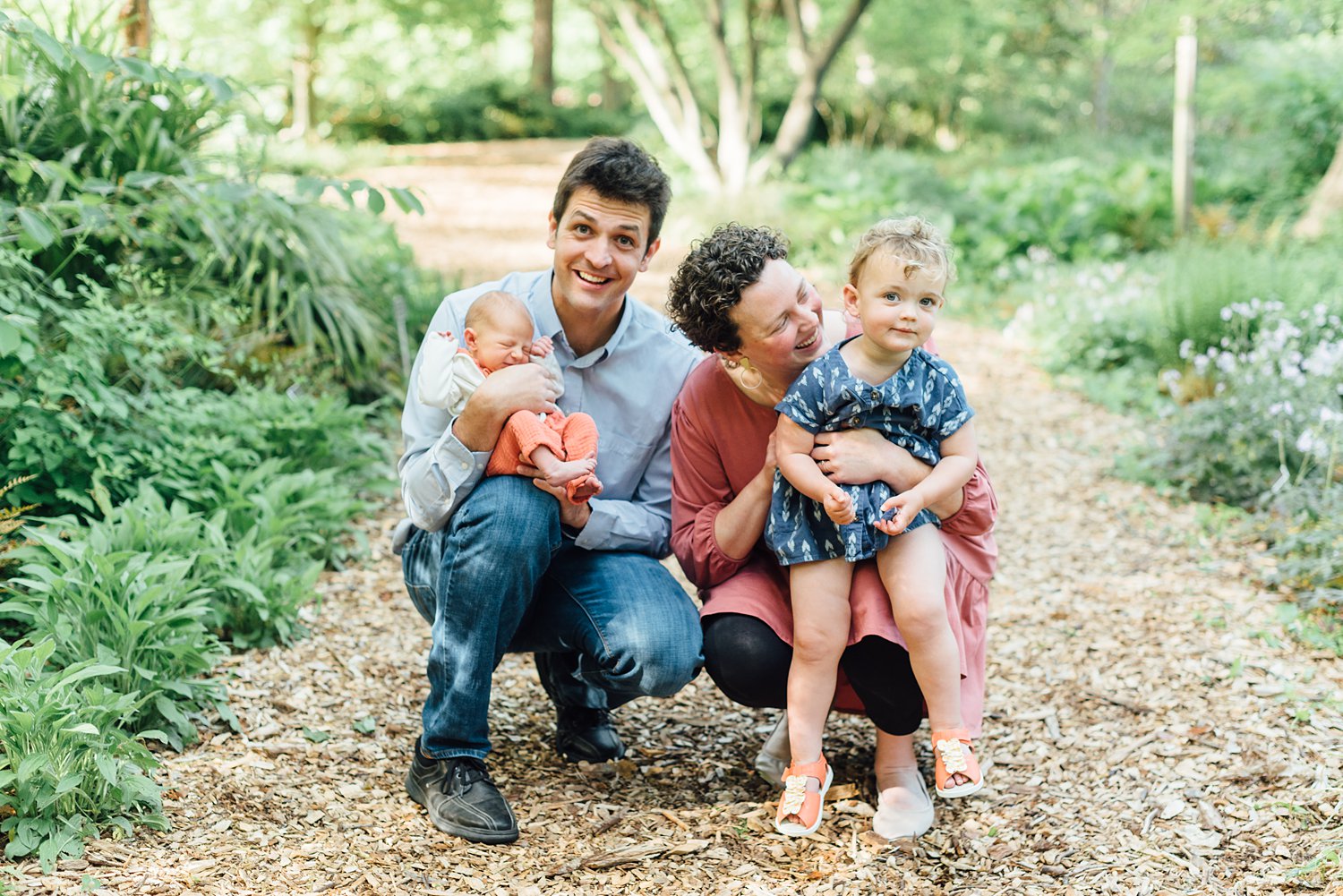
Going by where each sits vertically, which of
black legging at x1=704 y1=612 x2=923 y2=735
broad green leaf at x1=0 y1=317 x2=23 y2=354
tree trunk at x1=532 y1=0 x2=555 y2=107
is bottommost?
black legging at x1=704 y1=612 x2=923 y2=735

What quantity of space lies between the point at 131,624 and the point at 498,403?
108cm

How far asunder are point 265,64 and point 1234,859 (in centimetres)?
1771

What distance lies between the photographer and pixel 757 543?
103 inches

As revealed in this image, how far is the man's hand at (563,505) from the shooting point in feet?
A: 7.84

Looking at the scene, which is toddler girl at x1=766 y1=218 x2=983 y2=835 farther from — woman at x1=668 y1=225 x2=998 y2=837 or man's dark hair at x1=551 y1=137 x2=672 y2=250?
man's dark hair at x1=551 y1=137 x2=672 y2=250

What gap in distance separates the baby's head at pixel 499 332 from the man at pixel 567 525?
69mm

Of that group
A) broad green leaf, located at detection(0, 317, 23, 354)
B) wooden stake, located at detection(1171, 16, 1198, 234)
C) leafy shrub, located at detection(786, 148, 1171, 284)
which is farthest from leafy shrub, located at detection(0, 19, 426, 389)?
wooden stake, located at detection(1171, 16, 1198, 234)

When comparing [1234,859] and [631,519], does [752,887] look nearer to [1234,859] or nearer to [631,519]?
[631,519]

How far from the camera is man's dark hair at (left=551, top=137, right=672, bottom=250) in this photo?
2.51 m

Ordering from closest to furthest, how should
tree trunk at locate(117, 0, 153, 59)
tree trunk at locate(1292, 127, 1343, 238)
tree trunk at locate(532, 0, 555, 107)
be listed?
1. tree trunk at locate(117, 0, 153, 59)
2. tree trunk at locate(1292, 127, 1343, 238)
3. tree trunk at locate(532, 0, 555, 107)

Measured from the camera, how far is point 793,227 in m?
9.05

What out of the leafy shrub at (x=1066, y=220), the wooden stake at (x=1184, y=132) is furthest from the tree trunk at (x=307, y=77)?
the wooden stake at (x=1184, y=132)

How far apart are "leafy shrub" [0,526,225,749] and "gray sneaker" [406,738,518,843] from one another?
2.12 ft

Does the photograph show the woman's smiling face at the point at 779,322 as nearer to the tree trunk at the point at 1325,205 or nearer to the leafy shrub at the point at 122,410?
the leafy shrub at the point at 122,410
